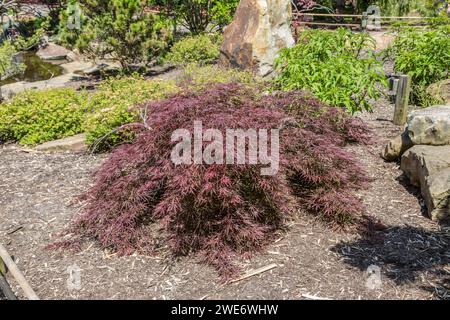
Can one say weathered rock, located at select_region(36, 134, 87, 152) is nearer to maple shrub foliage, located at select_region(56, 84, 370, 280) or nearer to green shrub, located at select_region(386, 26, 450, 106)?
maple shrub foliage, located at select_region(56, 84, 370, 280)

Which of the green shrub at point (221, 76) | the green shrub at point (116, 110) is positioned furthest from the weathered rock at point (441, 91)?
the green shrub at point (116, 110)

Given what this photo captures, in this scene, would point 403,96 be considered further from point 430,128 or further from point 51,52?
point 51,52

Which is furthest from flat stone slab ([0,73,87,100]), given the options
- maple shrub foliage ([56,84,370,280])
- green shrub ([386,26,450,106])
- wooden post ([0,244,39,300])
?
green shrub ([386,26,450,106])

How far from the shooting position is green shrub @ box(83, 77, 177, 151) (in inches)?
225

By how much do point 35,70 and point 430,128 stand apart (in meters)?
11.4

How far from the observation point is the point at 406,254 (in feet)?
11.9

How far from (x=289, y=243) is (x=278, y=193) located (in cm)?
45

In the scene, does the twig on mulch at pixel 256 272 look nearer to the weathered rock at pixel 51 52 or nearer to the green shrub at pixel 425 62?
the green shrub at pixel 425 62

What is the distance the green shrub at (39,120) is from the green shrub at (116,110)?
0.27 m

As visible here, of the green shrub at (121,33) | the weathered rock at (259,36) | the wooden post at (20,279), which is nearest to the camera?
the wooden post at (20,279)

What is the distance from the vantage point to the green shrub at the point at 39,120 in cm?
634

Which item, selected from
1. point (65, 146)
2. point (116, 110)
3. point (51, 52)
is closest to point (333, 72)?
point (116, 110)
